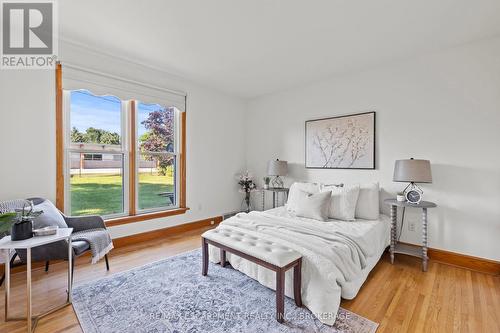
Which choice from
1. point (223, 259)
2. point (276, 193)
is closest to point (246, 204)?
point (276, 193)

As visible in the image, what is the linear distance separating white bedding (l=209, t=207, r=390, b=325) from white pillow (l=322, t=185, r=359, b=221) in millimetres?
100

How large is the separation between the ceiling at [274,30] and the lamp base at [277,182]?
202 centimetres

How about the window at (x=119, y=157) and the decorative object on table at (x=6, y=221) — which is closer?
the decorative object on table at (x=6, y=221)

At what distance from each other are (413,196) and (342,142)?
1.20 meters

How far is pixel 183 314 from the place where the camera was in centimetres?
182

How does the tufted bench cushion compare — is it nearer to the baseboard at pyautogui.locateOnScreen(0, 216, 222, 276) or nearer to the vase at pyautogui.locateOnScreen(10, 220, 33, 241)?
the vase at pyautogui.locateOnScreen(10, 220, 33, 241)

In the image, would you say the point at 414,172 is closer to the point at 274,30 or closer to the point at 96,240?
the point at 274,30

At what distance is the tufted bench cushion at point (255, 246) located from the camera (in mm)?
1823

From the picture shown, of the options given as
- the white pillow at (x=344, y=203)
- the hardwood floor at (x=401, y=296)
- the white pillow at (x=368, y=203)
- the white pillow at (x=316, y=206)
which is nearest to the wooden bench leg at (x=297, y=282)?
the hardwood floor at (x=401, y=296)

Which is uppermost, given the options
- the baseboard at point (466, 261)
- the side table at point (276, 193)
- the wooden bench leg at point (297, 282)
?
the side table at point (276, 193)

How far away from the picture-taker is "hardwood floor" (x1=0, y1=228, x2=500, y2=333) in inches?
67.9

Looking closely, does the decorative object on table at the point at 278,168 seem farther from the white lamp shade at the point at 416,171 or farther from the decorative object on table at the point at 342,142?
the white lamp shade at the point at 416,171

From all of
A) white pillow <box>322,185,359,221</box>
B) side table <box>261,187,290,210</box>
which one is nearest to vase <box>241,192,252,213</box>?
side table <box>261,187,290,210</box>

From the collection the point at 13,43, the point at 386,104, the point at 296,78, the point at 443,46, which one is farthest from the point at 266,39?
the point at 13,43
